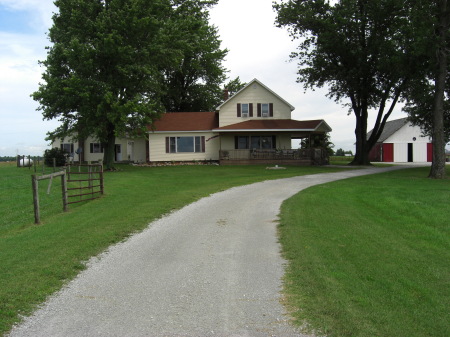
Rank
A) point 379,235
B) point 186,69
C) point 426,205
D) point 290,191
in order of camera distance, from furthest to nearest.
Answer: point 186,69 → point 290,191 → point 426,205 → point 379,235

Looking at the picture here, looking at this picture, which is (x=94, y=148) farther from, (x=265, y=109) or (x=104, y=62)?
(x=265, y=109)

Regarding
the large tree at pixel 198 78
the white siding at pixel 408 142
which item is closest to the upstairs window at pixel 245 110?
the large tree at pixel 198 78

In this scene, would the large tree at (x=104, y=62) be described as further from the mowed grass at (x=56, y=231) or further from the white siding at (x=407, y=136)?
the white siding at (x=407, y=136)

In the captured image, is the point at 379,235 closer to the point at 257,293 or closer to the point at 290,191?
the point at 257,293

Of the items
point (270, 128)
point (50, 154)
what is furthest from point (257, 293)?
point (50, 154)

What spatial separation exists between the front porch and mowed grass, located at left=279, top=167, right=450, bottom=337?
73.7ft

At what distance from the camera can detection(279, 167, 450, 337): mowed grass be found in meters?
4.60

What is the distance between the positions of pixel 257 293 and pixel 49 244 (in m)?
4.92

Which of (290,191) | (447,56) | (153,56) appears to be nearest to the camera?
(290,191)

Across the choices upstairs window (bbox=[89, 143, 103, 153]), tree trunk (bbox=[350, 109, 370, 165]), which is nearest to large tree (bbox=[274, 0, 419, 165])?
tree trunk (bbox=[350, 109, 370, 165])

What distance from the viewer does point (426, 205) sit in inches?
503

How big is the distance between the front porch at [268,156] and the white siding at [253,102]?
11.0ft

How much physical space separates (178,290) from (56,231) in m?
5.32

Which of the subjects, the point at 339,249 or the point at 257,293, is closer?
the point at 257,293
